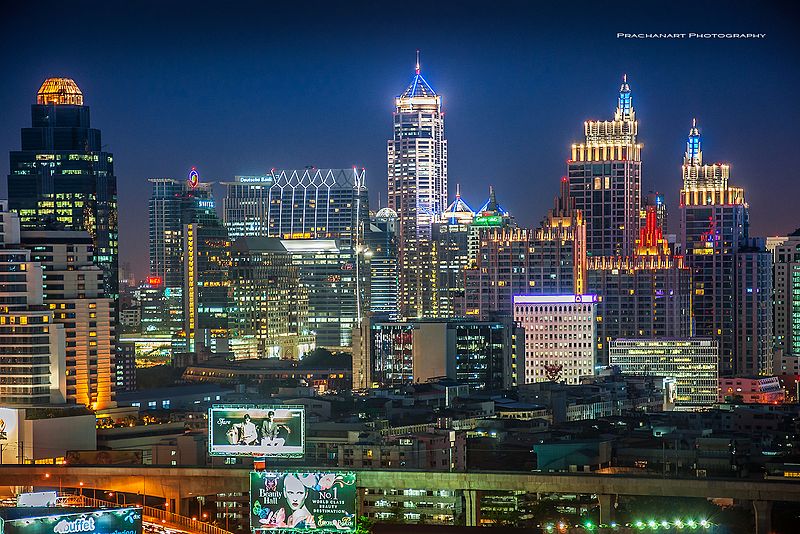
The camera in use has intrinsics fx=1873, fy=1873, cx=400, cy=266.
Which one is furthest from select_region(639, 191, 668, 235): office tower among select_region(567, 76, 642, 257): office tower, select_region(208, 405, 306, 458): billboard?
select_region(208, 405, 306, 458): billboard

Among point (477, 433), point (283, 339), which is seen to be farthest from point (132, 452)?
point (283, 339)

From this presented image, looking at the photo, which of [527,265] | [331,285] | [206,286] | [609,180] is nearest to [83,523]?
[527,265]

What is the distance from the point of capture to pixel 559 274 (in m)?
47.0

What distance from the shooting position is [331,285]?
57562 millimetres

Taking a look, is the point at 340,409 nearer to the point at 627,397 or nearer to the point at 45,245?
the point at 45,245

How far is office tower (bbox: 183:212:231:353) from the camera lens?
175 ft

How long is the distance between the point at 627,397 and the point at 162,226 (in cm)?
2439

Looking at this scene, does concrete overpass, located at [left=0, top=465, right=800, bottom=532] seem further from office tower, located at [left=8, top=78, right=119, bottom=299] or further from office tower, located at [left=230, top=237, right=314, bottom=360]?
office tower, located at [left=230, top=237, right=314, bottom=360]

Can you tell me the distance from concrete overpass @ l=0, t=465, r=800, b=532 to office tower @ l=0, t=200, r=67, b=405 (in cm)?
676

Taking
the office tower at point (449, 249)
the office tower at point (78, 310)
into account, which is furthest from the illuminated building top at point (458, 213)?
the office tower at point (78, 310)

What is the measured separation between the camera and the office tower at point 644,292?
155ft

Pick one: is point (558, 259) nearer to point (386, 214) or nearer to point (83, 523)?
point (386, 214)

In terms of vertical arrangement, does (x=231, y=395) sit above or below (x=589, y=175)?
below

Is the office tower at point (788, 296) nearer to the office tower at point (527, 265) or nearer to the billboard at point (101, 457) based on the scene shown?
the office tower at point (527, 265)
